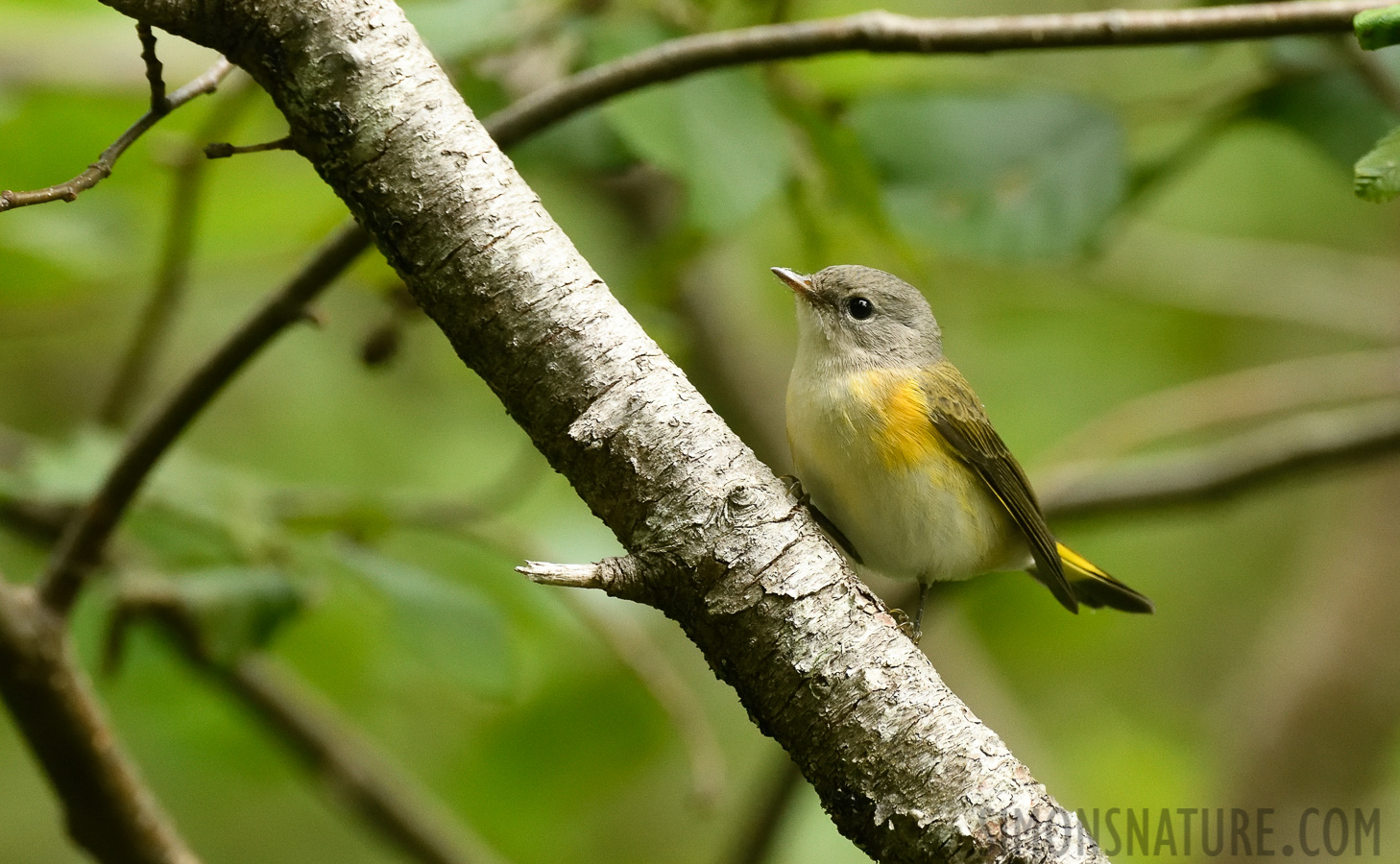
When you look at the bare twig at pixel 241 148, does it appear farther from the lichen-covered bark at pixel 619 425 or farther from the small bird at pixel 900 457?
the small bird at pixel 900 457

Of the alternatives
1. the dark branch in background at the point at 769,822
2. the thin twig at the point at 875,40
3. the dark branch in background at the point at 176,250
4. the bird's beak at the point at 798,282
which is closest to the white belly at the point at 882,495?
the bird's beak at the point at 798,282

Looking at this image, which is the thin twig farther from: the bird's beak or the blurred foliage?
the bird's beak

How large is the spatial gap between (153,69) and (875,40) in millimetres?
1428

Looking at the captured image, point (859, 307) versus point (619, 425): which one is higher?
point (619, 425)

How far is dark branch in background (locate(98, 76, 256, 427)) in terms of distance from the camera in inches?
132

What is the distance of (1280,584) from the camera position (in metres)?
8.98

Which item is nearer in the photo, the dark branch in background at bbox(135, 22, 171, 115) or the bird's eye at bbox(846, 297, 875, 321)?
the dark branch in background at bbox(135, 22, 171, 115)

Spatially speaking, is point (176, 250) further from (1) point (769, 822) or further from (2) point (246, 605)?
(1) point (769, 822)

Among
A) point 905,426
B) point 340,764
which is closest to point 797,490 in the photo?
point 905,426

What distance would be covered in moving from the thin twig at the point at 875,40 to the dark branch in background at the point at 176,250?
1.19 metres

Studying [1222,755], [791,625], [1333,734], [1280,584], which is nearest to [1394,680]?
[1333,734]

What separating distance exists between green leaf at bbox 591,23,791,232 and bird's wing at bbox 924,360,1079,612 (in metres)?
0.96

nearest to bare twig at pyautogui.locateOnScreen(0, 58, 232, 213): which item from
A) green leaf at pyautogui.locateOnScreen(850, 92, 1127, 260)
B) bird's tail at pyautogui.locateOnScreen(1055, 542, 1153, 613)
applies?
green leaf at pyautogui.locateOnScreen(850, 92, 1127, 260)

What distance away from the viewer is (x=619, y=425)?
186 cm
